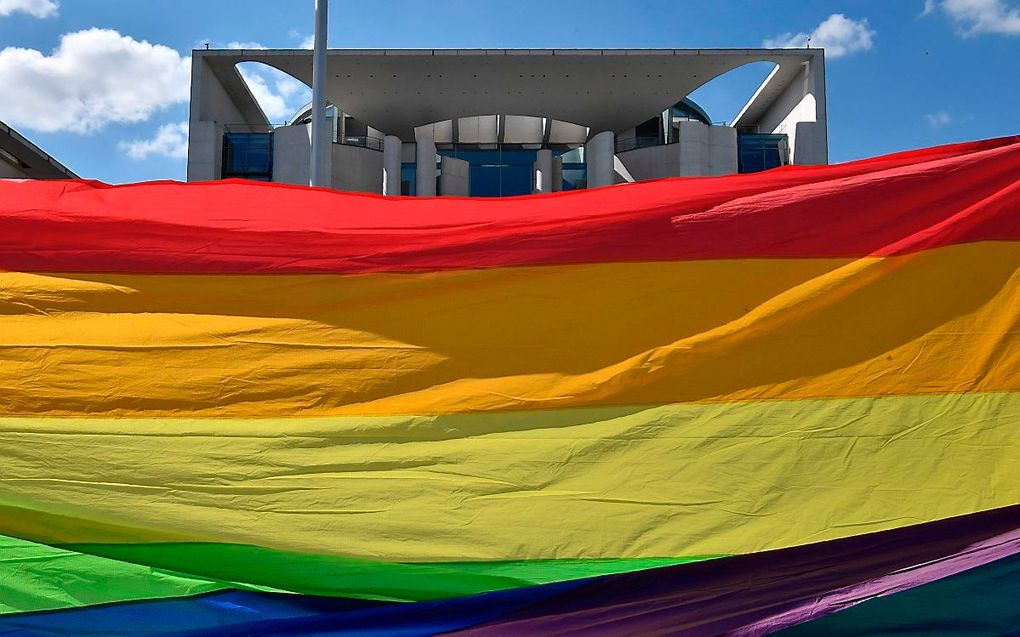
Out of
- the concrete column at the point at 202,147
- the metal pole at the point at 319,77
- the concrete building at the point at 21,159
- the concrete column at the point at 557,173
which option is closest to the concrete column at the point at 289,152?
the concrete column at the point at 202,147

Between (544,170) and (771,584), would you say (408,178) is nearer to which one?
(544,170)

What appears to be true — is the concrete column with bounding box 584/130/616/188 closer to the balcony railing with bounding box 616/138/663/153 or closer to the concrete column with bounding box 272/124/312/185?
the balcony railing with bounding box 616/138/663/153

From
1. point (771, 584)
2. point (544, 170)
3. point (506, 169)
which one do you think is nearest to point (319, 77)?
point (771, 584)

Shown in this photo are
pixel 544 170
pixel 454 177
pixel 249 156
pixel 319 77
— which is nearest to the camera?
pixel 319 77

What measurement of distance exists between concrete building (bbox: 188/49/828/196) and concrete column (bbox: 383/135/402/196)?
0.04m

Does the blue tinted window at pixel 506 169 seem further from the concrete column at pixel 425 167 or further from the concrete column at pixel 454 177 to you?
the concrete column at pixel 425 167

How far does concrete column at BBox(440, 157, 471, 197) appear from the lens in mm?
29562

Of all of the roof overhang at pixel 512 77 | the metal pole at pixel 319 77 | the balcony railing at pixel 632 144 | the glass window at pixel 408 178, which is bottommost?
the metal pole at pixel 319 77

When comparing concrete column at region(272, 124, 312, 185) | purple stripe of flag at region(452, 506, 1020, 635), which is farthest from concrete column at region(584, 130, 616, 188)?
purple stripe of flag at region(452, 506, 1020, 635)

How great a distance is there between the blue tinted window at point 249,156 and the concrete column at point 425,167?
552 centimetres

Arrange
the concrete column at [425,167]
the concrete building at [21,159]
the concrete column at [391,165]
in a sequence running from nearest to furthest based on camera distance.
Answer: the concrete building at [21,159] → the concrete column at [391,165] → the concrete column at [425,167]

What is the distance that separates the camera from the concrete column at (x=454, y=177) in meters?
29.6

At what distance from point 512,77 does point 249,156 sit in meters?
10.6

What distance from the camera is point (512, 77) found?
3006 cm
